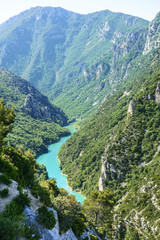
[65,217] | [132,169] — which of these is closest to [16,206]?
[65,217]

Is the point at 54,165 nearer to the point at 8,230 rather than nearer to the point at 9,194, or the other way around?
the point at 9,194

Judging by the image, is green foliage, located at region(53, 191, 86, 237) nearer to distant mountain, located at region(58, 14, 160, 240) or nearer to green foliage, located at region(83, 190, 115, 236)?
green foliage, located at region(83, 190, 115, 236)

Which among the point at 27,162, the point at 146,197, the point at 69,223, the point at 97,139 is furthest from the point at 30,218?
the point at 97,139

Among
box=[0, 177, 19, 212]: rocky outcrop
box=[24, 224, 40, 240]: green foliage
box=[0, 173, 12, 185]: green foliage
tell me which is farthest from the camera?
box=[0, 173, 12, 185]: green foliage

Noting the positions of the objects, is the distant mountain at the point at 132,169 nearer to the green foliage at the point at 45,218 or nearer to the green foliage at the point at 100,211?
the green foliage at the point at 100,211

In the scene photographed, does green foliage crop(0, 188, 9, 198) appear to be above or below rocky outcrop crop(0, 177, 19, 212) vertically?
above

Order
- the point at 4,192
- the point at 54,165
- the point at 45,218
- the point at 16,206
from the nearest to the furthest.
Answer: the point at 16,206 → the point at 45,218 → the point at 4,192 → the point at 54,165

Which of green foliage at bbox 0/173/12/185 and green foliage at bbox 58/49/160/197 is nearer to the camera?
green foliage at bbox 0/173/12/185

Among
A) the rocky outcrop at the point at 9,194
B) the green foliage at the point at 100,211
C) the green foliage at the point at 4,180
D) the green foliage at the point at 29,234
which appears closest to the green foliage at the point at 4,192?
the rocky outcrop at the point at 9,194

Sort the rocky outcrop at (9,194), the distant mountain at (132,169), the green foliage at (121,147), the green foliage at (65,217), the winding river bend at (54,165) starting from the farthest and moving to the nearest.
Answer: the winding river bend at (54,165) → the green foliage at (121,147) → the distant mountain at (132,169) → the green foliage at (65,217) → the rocky outcrop at (9,194)

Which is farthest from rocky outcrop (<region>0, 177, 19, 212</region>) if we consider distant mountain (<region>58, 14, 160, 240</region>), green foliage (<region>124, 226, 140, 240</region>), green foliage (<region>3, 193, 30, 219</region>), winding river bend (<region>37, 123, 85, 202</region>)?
winding river bend (<region>37, 123, 85, 202</region>)

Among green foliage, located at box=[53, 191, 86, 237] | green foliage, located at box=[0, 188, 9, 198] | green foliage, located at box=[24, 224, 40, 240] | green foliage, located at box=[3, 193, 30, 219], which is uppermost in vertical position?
green foliage, located at box=[0, 188, 9, 198]
